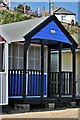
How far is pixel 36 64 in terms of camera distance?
50.8ft

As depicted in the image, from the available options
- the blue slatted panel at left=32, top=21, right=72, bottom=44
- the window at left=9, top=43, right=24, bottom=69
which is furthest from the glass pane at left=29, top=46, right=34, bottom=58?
the blue slatted panel at left=32, top=21, right=72, bottom=44

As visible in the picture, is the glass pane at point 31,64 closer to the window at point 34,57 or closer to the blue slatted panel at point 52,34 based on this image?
the window at point 34,57

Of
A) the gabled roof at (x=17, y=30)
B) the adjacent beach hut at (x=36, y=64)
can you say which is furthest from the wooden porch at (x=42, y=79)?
the gabled roof at (x=17, y=30)

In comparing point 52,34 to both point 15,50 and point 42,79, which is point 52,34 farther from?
point 42,79

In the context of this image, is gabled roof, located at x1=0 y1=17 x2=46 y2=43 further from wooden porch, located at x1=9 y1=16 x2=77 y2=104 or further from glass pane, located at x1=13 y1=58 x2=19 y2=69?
glass pane, located at x1=13 y1=58 x2=19 y2=69

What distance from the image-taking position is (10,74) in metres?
13.4

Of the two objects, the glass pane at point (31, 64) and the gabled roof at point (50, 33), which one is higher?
the gabled roof at point (50, 33)

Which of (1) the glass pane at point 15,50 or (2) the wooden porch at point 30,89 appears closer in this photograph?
(2) the wooden porch at point 30,89

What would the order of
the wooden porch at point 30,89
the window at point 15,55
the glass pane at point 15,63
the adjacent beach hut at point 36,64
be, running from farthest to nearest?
the glass pane at point 15,63 → the window at point 15,55 → the wooden porch at point 30,89 → the adjacent beach hut at point 36,64

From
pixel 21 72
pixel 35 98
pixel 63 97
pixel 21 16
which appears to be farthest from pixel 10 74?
pixel 21 16

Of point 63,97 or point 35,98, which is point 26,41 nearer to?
point 35,98

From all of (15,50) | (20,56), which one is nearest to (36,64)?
(20,56)

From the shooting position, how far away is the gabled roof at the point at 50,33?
13091mm

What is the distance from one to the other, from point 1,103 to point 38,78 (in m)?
2.18
